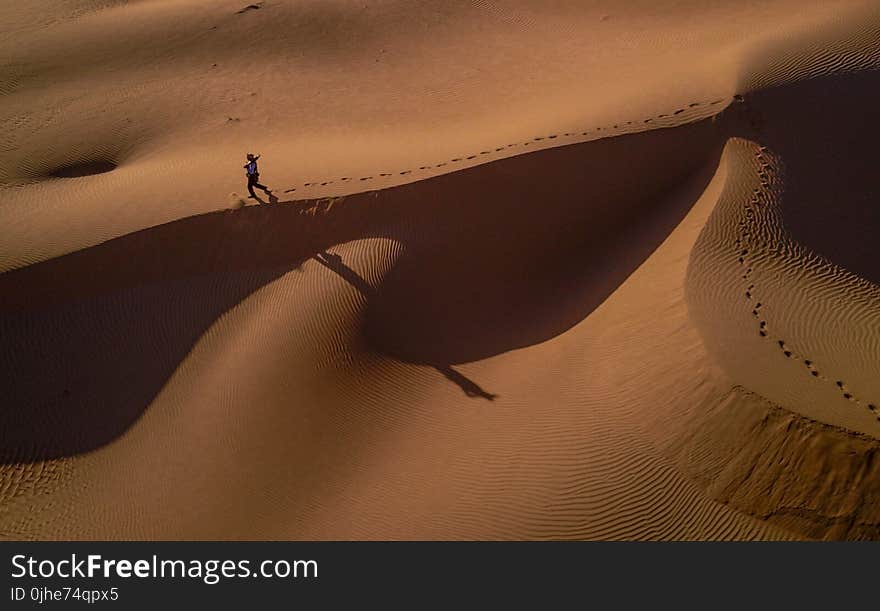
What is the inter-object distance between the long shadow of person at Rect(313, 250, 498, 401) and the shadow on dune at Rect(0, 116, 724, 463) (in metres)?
0.05

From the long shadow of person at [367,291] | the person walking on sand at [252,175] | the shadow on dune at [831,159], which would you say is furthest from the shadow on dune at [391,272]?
the shadow on dune at [831,159]

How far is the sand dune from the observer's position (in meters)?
8.08

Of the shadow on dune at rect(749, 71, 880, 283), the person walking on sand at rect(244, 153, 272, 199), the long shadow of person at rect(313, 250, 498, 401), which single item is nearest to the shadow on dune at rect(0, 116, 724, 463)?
the long shadow of person at rect(313, 250, 498, 401)

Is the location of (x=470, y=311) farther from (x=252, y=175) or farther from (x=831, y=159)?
(x=831, y=159)

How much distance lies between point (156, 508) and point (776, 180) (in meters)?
12.0

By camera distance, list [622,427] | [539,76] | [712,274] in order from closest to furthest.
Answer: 1. [622,427]
2. [712,274]
3. [539,76]

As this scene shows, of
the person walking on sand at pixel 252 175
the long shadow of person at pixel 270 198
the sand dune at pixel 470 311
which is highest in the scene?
the person walking on sand at pixel 252 175

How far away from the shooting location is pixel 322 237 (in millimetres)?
11734

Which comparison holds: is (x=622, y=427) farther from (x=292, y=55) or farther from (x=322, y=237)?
(x=292, y=55)

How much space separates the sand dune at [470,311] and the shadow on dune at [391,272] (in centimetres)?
5

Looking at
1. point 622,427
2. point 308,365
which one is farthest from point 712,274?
point 308,365

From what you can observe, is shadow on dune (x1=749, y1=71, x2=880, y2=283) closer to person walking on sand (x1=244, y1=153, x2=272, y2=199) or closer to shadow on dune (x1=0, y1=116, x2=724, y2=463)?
shadow on dune (x1=0, y1=116, x2=724, y2=463)

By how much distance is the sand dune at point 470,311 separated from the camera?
26.5 ft

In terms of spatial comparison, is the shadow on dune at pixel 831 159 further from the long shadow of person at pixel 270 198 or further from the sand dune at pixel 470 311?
the long shadow of person at pixel 270 198
